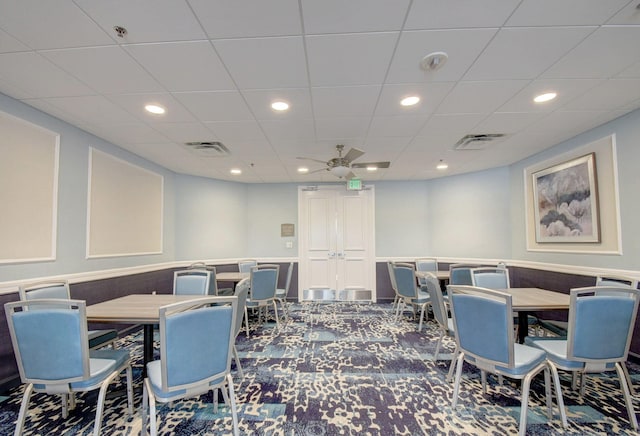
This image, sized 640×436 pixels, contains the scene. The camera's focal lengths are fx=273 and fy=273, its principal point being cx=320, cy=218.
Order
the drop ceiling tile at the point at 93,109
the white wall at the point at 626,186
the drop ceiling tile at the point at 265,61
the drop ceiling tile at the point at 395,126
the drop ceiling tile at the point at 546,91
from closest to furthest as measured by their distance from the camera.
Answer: the drop ceiling tile at the point at 265,61 → the drop ceiling tile at the point at 546,91 → the drop ceiling tile at the point at 93,109 → the white wall at the point at 626,186 → the drop ceiling tile at the point at 395,126

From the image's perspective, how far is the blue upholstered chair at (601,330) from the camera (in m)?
1.88

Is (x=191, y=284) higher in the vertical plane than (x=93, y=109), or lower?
lower

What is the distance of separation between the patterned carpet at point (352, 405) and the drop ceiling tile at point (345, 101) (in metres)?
2.78

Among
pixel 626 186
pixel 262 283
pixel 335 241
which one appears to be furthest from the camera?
pixel 335 241

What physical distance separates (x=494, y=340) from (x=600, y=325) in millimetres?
739

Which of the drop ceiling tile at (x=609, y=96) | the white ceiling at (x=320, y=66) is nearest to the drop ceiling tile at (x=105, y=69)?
the white ceiling at (x=320, y=66)

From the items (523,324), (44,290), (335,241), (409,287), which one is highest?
(335,241)

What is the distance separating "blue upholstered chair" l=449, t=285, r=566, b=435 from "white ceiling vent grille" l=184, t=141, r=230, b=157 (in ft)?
11.8

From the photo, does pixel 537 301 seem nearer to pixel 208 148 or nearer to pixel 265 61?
pixel 265 61

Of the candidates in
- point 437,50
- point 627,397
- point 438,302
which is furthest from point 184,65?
point 627,397

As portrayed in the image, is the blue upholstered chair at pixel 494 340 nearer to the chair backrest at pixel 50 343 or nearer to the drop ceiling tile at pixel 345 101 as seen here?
the drop ceiling tile at pixel 345 101

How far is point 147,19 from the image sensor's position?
5.70 feet

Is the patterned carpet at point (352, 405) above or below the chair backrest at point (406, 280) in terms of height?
below

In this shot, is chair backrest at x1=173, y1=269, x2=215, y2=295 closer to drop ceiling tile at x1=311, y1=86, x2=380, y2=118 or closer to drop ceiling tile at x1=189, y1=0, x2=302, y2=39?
drop ceiling tile at x1=311, y1=86, x2=380, y2=118
